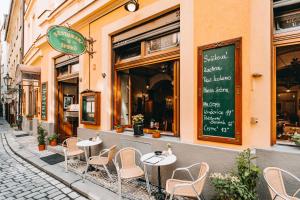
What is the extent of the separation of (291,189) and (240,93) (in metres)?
1.60

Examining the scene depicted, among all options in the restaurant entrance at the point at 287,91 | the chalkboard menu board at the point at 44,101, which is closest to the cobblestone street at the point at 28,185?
the chalkboard menu board at the point at 44,101

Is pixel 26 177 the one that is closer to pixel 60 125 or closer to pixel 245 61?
pixel 60 125

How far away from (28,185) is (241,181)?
4.67 metres

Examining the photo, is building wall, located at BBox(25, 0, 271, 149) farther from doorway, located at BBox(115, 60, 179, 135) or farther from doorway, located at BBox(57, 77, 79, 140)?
doorway, located at BBox(57, 77, 79, 140)

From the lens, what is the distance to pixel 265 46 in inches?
129

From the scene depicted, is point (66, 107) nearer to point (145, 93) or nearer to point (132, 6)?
point (145, 93)

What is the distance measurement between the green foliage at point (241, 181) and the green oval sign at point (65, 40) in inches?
190

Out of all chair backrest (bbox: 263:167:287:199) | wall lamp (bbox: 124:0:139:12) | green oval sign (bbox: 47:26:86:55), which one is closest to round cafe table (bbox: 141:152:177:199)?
chair backrest (bbox: 263:167:287:199)

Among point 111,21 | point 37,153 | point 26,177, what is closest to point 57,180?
point 26,177

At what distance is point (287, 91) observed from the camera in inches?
403

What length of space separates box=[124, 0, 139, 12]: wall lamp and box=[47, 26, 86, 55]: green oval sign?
191 cm

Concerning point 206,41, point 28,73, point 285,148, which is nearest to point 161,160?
point 285,148

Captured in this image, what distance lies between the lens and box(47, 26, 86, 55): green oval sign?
5227mm

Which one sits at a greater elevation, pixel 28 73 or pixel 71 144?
pixel 28 73
